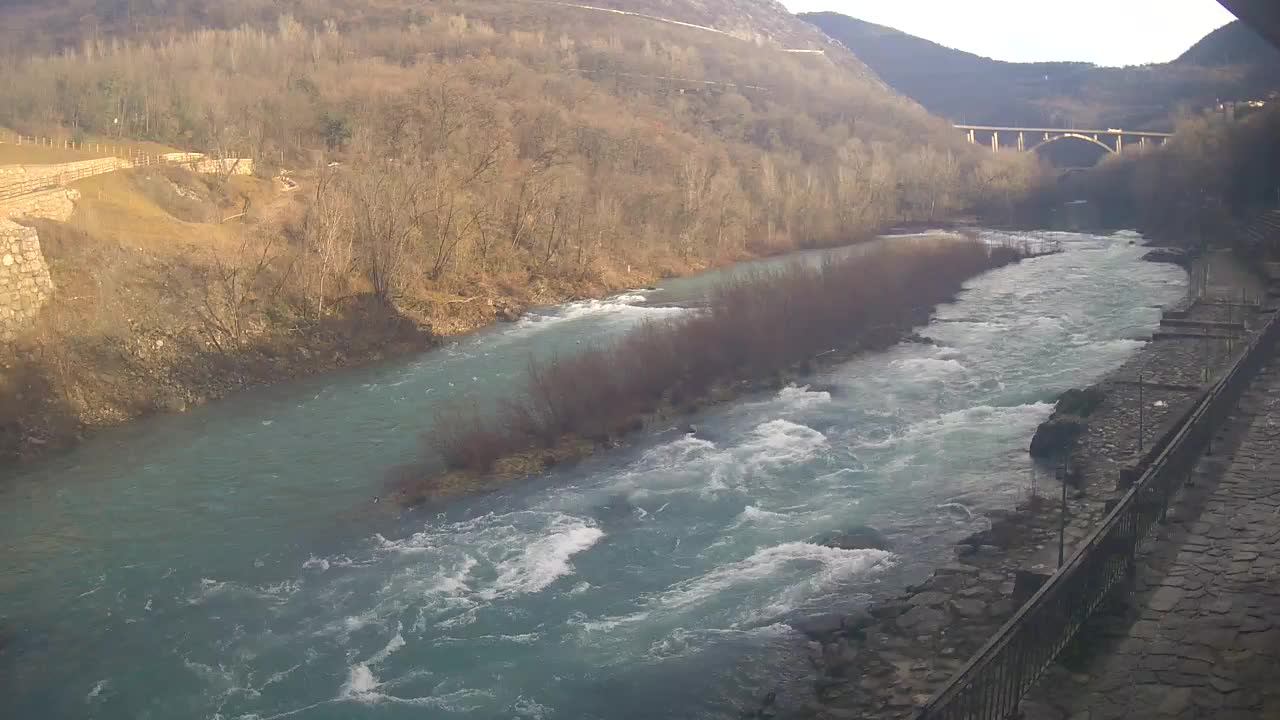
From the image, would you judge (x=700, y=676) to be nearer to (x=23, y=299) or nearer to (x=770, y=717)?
(x=770, y=717)

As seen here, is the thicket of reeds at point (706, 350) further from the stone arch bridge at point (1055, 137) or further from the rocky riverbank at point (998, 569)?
the stone arch bridge at point (1055, 137)

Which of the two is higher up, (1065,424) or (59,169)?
(59,169)

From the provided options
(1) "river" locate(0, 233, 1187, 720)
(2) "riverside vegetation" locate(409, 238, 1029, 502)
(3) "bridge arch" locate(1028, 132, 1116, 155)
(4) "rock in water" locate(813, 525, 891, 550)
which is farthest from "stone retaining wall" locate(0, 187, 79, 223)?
(3) "bridge arch" locate(1028, 132, 1116, 155)

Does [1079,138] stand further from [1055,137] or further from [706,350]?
[706,350]

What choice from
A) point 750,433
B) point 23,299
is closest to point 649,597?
point 750,433

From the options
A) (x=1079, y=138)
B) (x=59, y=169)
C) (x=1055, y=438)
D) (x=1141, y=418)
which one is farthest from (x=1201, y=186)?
(x=59, y=169)

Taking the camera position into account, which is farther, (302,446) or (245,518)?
(302,446)

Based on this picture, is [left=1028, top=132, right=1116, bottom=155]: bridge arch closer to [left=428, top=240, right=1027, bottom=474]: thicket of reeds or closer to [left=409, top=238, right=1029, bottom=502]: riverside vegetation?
[left=428, top=240, right=1027, bottom=474]: thicket of reeds
